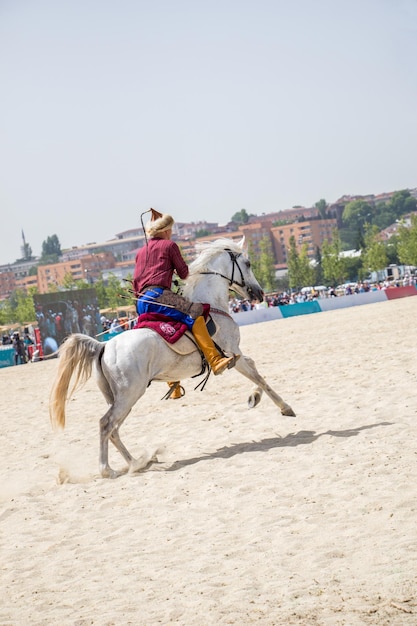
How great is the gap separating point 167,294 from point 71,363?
4.46ft

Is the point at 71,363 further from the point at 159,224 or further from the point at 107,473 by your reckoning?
the point at 159,224

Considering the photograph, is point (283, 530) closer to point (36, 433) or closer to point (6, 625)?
point (6, 625)

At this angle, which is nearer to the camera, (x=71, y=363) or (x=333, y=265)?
(x=71, y=363)

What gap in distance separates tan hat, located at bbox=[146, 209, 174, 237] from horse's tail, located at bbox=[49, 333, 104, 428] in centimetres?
152

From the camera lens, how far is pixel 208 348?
32.8ft

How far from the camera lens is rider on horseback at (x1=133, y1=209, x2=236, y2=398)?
998 centimetres

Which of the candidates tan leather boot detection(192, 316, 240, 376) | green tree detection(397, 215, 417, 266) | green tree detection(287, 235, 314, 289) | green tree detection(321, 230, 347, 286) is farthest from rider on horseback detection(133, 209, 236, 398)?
green tree detection(287, 235, 314, 289)

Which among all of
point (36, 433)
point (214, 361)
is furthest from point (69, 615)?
point (36, 433)

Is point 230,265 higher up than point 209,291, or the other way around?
point 230,265

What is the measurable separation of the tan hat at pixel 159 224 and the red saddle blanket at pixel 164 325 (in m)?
1.01

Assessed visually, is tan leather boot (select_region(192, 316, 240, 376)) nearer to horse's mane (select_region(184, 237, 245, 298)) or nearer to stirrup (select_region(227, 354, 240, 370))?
stirrup (select_region(227, 354, 240, 370))

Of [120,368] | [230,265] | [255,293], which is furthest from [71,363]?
[255,293]

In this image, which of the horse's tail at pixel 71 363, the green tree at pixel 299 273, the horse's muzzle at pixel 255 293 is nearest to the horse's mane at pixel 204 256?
the horse's muzzle at pixel 255 293

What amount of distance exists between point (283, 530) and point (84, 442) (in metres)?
6.11
